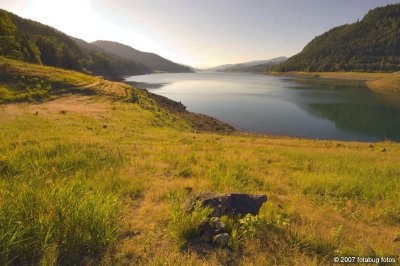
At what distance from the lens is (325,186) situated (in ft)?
28.2

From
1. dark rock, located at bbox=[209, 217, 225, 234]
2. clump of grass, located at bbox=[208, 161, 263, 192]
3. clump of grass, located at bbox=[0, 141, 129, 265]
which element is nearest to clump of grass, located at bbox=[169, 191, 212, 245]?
dark rock, located at bbox=[209, 217, 225, 234]

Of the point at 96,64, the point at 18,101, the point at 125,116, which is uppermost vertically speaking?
the point at 96,64

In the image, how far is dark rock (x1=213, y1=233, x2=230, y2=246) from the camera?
4.61 metres

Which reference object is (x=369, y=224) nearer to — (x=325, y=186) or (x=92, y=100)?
(x=325, y=186)

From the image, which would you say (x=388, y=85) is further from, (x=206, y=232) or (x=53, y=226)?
(x=53, y=226)

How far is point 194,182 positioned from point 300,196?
11.1 ft

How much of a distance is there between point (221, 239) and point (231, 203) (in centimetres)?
115

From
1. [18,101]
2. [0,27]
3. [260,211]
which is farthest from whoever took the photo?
[0,27]

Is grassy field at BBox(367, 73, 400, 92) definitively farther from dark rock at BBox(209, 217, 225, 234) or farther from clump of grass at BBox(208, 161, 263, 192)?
dark rock at BBox(209, 217, 225, 234)

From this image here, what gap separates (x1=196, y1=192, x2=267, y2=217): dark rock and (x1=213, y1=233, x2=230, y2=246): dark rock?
718 mm

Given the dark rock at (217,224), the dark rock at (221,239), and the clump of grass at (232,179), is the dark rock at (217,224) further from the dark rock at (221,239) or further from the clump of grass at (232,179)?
the clump of grass at (232,179)

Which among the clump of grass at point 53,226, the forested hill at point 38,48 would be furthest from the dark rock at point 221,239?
the forested hill at point 38,48

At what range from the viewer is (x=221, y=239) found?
4.63m

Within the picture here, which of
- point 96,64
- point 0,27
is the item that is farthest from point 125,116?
point 96,64
